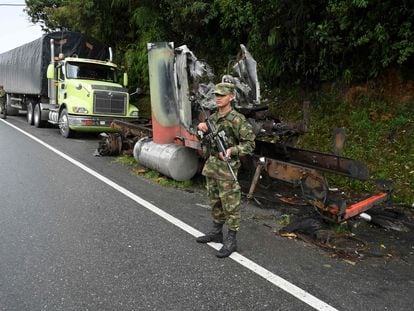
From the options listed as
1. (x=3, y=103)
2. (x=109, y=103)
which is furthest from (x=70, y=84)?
(x=3, y=103)

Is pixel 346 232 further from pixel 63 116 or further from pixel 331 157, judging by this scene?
pixel 63 116

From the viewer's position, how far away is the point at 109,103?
45.2ft

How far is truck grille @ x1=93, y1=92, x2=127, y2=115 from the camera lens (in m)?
13.5

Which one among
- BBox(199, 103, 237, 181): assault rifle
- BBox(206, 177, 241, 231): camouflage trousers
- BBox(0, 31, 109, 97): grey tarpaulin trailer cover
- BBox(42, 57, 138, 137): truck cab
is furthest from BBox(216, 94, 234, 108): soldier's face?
BBox(0, 31, 109, 97): grey tarpaulin trailer cover

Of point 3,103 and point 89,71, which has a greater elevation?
point 89,71

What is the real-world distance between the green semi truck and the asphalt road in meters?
7.03

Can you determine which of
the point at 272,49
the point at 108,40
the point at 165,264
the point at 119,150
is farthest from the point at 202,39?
the point at 165,264

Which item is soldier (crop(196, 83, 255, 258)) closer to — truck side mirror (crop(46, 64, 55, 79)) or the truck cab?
the truck cab

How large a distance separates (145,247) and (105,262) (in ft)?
1.82

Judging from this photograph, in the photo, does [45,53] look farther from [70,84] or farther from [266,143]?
[266,143]

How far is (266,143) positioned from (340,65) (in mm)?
3735

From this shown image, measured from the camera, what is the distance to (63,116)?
14.2 metres

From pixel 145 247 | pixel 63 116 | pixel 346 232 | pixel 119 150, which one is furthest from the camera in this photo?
pixel 63 116

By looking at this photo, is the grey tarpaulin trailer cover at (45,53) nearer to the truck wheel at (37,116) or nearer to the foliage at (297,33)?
the truck wheel at (37,116)
